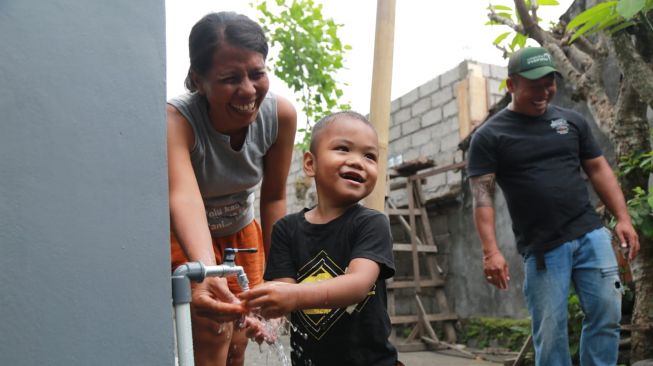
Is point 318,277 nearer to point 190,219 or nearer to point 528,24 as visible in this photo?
point 190,219

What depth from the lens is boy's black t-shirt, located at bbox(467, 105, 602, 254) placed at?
294 cm

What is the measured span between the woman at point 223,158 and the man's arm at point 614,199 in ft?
5.36

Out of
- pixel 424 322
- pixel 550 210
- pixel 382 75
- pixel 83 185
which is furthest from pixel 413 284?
pixel 83 185

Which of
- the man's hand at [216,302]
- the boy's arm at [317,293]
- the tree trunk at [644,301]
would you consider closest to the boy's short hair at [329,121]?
the boy's arm at [317,293]

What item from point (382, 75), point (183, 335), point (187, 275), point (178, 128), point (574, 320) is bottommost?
point (574, 320)

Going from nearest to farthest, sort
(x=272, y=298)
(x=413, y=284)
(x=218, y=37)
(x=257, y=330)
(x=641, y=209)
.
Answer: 1. (x=272, y=298)
2. (x=257, y=330)
3. (x=218, y=37)
4. (x=641, y=209)
5. (x=413, y=284)

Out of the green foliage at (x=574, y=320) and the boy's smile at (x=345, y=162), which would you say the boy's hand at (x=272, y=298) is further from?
the green foliage at (x=574, y=320)

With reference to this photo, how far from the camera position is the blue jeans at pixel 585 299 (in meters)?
2.84

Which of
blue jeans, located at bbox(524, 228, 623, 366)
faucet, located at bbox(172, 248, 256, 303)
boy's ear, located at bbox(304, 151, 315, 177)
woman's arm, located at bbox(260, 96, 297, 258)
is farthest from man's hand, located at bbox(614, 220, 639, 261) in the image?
faucet, located at bbox(172, 248, 256, 303)

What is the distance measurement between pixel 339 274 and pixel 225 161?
0.64 m

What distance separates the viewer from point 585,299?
9.49 ft

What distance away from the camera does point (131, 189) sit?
1.08m

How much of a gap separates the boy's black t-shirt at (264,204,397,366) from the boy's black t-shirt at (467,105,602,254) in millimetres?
1376

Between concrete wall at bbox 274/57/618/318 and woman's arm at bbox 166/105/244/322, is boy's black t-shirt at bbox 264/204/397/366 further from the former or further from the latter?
concrete wall at bbox 274/57/618/318
